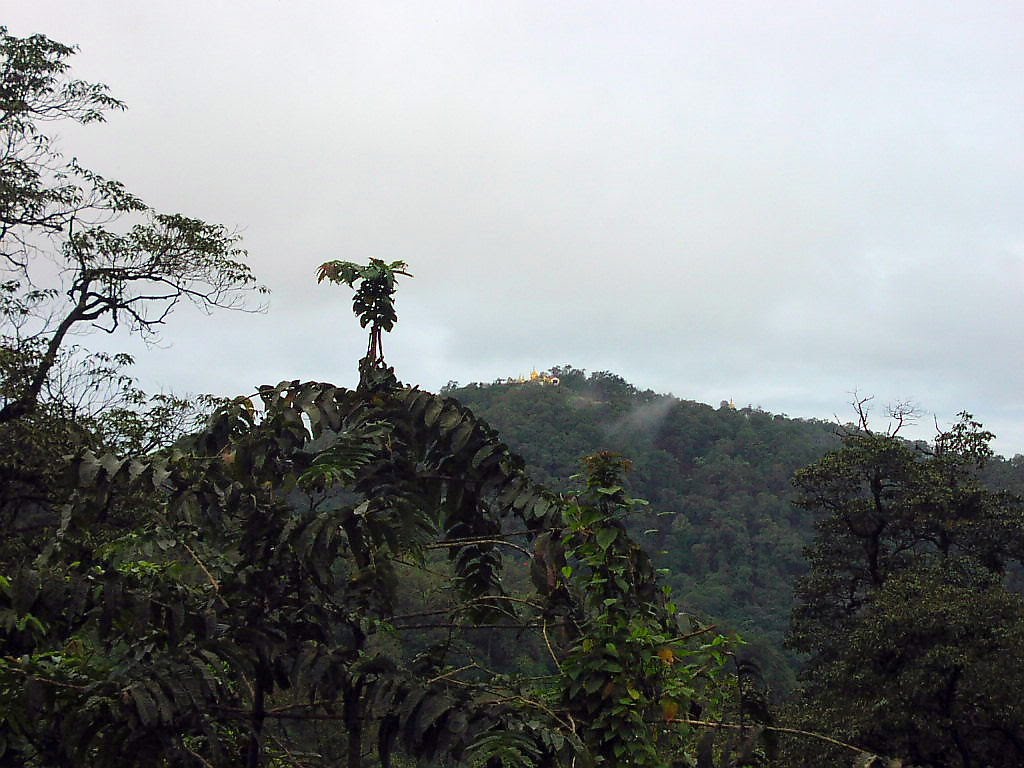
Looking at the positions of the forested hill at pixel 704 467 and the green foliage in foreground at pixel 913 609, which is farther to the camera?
the forested hill at pixel 704 467

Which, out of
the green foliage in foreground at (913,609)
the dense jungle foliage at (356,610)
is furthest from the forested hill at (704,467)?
the dense jungle foliage at (356,610)

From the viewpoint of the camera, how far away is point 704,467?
56219mm

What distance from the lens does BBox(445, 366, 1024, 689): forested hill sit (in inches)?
1634

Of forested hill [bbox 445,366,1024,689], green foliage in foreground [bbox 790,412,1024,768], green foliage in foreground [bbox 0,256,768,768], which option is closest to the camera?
green foliage in foreground [bbox 0,256,768,768]

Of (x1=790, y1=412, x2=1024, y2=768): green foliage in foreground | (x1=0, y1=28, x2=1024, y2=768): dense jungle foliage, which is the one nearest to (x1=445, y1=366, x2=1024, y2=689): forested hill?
(x1=790, y1=412, x2=1024, y2=768): green foliage in foreground

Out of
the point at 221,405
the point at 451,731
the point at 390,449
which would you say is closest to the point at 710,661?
the point at 451,731

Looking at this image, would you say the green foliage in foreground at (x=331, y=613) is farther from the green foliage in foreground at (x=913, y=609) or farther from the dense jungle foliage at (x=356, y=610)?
the green foliage in foreground at (x=913, y=609)

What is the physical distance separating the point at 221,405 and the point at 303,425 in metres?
0.35

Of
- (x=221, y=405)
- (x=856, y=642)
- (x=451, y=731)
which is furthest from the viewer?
(x=856, y=642)

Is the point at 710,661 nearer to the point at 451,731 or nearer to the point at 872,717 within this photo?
the point at 451,731

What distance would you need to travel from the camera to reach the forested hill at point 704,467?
1634 inches

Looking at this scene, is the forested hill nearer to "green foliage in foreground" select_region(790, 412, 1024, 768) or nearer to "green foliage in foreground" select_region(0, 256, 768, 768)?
"green foliage in foreground" select_region(790, 412, 1024, 768)

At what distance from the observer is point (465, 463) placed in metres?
3.28

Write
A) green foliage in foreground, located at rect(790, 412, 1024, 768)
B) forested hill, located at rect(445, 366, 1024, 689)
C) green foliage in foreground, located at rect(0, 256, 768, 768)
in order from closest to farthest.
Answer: green foliage in foreground, located at rect(0, 256, 768, 768), green foliage in foreground, located at rect(790, 412, 1024, 768), forested hill, located at rect(445, 366, 1024, 689)
